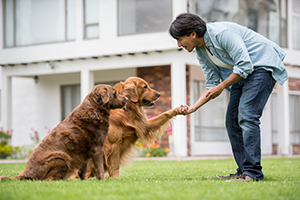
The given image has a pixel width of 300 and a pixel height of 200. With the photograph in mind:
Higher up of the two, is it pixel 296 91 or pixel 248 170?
pixel 296 91

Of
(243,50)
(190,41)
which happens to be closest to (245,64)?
(243,50)

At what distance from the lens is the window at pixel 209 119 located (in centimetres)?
1536

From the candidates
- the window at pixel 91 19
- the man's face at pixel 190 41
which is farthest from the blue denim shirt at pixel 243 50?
the window at pixel 91 19

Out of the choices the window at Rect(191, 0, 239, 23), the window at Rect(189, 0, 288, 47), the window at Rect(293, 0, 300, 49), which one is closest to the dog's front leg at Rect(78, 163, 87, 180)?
the window at Rect(189, 0, 288, 47)

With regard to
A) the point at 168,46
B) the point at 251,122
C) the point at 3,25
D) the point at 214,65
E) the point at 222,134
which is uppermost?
the point at 3,25

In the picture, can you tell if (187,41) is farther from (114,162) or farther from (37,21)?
(37,21)

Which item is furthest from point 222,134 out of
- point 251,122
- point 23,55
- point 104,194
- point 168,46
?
point 104,194

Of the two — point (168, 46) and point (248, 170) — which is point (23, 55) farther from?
point (248, 170)

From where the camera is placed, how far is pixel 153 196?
3.24 metres

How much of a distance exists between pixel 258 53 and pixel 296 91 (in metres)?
14.5

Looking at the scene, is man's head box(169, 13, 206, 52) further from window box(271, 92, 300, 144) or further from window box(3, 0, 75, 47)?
window box(271, 92, 300, 144)

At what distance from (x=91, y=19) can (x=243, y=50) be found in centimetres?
1117

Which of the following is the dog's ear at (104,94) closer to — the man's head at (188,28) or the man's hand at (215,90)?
the man's head at (188,28)

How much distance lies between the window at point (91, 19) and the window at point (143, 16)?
1.04 metres
